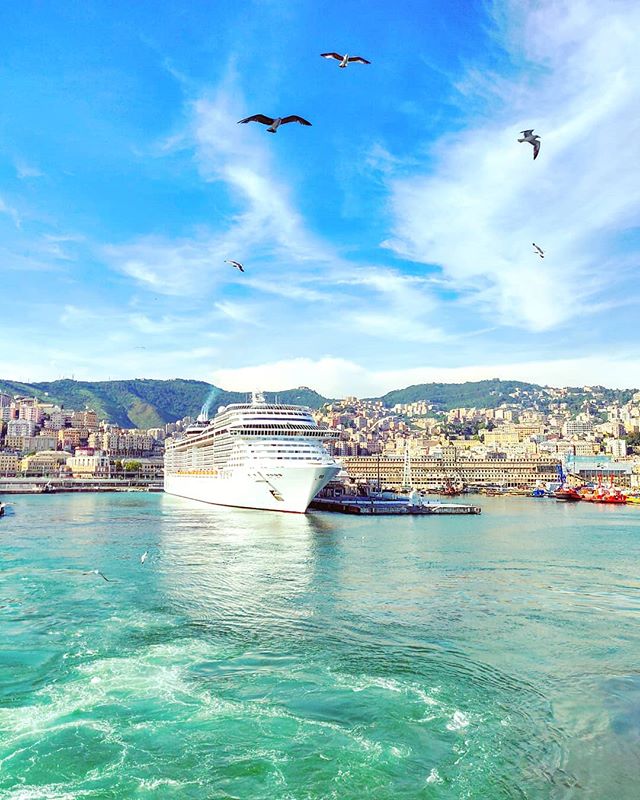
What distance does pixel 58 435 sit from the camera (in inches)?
6521

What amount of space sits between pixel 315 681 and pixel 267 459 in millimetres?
32429

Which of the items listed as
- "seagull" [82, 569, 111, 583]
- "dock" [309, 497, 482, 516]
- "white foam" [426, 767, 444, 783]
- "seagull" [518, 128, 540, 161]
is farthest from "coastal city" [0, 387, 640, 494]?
"white foam" [426, 767, 444, 783]

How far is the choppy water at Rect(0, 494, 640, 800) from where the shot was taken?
29.4 ft

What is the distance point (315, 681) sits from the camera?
12117mm

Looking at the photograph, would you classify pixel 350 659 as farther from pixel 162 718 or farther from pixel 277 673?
pixel 162 718

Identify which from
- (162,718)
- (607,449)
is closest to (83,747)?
(162,718)

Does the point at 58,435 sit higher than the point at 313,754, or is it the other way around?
the point at 58,435

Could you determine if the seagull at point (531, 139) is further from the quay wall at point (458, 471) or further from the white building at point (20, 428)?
A: the white building at point (20, 428)

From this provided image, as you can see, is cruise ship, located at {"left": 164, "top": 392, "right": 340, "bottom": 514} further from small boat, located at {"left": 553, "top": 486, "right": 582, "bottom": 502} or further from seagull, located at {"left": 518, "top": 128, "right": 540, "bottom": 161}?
small boat, located at {"left": 553, "top": 486, "right": 582, "bottom": 502}

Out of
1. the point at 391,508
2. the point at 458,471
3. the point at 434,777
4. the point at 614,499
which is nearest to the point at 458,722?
the point at 434,777

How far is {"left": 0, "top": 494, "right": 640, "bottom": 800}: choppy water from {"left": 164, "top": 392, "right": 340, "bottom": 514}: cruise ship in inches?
704

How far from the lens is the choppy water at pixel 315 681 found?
8.97m

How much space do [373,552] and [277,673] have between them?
17.8 m

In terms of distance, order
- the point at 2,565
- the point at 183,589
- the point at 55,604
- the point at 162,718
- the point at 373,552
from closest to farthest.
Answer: the point at 162,718
the point at 55,604
the point at 183,589
the point at 2,565
the point at 373,552
